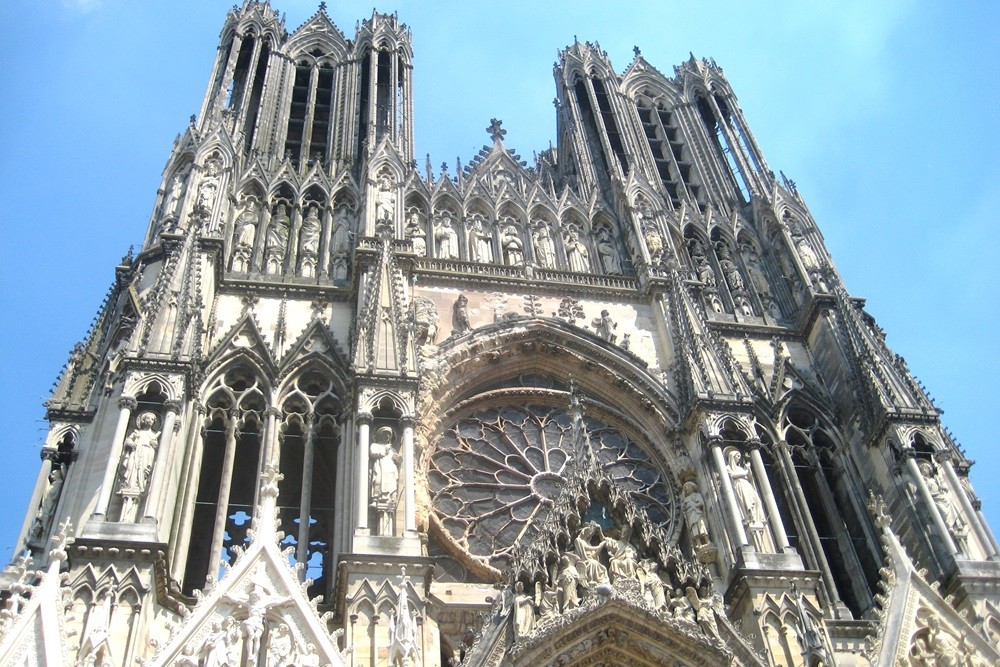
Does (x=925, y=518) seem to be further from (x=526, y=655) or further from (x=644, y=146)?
(x=644, y=146)

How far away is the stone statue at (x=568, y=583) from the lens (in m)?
12.2

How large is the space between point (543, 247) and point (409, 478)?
7121mm

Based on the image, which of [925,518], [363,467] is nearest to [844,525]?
[925,518]

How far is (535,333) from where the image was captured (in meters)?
17.4

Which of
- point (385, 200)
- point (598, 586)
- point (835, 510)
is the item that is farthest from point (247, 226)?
point (835, 510)

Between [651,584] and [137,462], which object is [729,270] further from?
[137,462]

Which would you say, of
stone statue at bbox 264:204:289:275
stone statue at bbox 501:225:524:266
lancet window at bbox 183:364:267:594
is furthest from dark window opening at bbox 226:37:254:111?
lancet window at bbox 183:364:267:594

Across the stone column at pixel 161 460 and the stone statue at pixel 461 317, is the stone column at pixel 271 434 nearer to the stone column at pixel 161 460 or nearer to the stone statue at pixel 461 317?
the stone column at pixel 161 460

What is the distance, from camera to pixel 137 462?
43.4 ft

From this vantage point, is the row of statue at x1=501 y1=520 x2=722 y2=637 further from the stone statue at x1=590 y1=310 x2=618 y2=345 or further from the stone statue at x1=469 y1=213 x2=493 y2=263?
the stone statue at x1=469 y1=213 x2=493 y2=263

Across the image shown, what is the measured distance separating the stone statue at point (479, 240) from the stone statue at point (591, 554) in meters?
7.10

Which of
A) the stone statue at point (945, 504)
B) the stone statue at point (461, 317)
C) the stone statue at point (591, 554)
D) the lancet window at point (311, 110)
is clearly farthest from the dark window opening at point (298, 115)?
the stone statue at point (945, 504)

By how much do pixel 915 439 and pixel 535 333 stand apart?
5.91 metres

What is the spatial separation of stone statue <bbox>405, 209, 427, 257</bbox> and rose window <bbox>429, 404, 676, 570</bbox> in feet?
11.4
